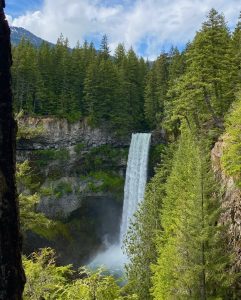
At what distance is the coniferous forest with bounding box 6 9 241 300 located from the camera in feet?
63.9

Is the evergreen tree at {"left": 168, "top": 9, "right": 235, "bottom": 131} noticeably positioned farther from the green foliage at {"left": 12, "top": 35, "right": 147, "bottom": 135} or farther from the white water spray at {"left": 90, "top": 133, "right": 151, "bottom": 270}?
the green foliage at {"left": 12, "top": 35, "right": 147, "bottom": 135}

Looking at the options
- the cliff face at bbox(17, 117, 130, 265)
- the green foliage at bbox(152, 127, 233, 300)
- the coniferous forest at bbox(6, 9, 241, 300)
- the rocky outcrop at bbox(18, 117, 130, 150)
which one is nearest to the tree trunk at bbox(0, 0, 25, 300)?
the coniferous forest at bbox(6, 9, 241, 300)

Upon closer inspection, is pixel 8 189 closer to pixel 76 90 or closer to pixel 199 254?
pixel 199 254

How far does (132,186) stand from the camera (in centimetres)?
5394

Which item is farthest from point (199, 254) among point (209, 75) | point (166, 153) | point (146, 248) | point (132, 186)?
point (132, 186)

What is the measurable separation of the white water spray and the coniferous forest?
4103mm

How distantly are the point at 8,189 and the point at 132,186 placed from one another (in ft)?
157

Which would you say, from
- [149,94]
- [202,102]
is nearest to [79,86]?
[149,94]

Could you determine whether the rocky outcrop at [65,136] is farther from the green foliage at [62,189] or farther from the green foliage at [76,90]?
the green foliage at [62,189]

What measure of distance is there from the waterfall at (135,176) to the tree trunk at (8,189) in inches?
1789

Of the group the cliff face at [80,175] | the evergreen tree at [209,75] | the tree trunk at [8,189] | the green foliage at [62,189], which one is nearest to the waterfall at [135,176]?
the cliff face at [80,175]

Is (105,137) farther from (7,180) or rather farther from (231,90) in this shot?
(7,180)

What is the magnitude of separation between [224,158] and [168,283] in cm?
846

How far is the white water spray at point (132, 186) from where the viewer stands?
169 feet
